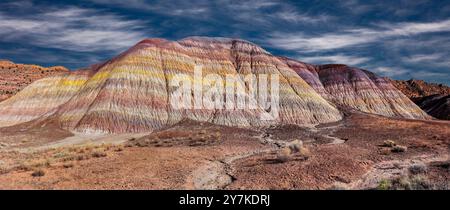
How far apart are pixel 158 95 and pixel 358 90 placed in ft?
151

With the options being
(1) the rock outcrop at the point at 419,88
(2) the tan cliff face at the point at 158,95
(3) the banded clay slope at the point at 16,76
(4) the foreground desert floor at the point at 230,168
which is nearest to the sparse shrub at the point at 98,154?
(4) the foreground desert floor at the point at 230,168

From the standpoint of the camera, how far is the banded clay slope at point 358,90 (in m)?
68.6

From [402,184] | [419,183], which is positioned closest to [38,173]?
[402,184]

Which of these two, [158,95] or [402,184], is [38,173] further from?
[158,95]

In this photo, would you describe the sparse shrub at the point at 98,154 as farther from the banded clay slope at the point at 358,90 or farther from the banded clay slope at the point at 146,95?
the banded clay slope at the point at 358,90

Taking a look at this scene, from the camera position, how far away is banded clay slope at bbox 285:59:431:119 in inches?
2702

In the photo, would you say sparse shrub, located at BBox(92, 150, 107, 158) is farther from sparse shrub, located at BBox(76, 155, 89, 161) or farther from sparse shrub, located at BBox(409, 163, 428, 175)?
sparse shrub, located at BBox(409, 163, 428, 175)

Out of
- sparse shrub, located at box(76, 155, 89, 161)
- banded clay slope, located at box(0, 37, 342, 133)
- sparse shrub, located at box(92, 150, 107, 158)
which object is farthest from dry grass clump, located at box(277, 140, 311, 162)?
banded clay slope, located at box(0, 37, 342, 133)

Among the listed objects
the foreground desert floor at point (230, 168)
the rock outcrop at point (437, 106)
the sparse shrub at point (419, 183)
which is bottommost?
the foreground desert floor at point (230, 168)

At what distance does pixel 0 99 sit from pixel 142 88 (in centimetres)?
3402

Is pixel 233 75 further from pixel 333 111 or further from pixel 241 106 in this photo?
pixel 333 111

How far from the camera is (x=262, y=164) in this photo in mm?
18609

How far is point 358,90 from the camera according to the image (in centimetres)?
7225
